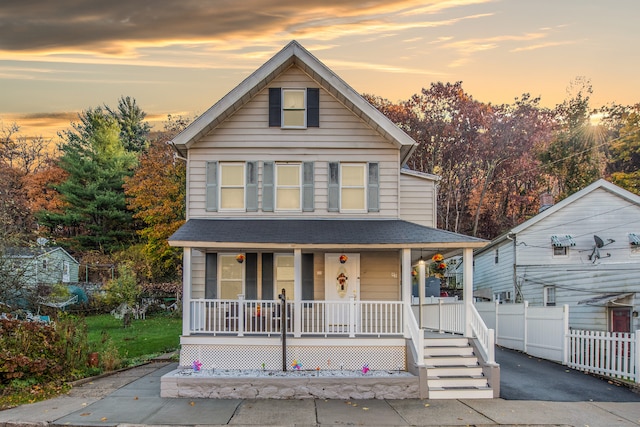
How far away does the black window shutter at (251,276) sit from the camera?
1670cm

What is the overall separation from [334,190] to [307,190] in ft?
2.53

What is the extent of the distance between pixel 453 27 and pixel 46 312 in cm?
2045

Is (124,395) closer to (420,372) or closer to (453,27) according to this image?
(420,372)

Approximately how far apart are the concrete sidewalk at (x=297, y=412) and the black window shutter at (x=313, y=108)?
26.1 feet

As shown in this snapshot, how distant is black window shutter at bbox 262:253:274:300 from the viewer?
54.9ft

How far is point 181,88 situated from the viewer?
23312 millimetres

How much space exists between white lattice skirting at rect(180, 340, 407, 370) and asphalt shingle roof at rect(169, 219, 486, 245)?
2.50 meters

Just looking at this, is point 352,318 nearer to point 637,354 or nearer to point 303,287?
point 303,287

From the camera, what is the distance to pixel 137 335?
79.2 ft

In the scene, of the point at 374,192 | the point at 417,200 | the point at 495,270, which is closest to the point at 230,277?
the point at 374,192

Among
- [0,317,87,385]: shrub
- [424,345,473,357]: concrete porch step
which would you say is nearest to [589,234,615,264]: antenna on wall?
[424,345,473,357]: concrete porch step

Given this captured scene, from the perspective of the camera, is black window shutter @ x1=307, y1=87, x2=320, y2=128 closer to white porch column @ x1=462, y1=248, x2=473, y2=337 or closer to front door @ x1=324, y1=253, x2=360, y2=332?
front door @ x1=324, y1=253, x2=360, y2=332

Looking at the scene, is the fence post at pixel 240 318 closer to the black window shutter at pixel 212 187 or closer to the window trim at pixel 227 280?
A: the window trim at pixel 227 280

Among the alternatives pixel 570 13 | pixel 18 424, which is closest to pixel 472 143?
pixel 570 13
